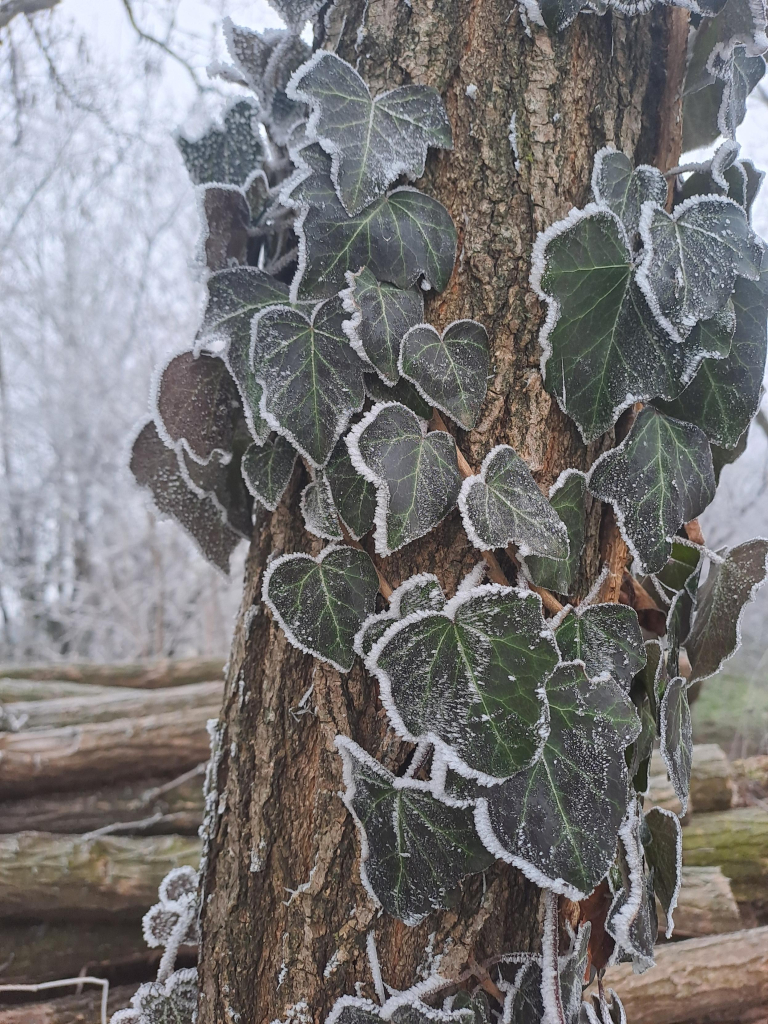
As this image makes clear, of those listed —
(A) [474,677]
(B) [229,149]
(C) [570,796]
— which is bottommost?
(C) [570,796]

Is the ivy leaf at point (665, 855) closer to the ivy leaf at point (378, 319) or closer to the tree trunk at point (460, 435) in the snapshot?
the tree trunk at point (460, 435)

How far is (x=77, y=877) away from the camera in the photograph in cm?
168

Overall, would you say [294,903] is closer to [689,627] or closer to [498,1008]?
[498,1008]

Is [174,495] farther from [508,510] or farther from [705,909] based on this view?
[705,909]

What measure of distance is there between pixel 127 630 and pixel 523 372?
504 cm

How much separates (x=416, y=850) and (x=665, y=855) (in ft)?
1.08

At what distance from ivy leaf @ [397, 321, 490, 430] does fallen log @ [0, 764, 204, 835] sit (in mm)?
1830

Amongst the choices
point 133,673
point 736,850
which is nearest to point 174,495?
point 736,850

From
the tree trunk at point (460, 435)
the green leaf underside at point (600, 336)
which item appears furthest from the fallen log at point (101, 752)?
the green leaf underside at point (600, 336)

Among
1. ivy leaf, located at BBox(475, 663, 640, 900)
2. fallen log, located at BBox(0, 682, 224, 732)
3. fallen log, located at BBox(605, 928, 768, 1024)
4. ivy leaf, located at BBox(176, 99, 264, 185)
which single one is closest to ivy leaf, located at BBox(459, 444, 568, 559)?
ivy leaf, located at BBox(475, 663, 640, 900)

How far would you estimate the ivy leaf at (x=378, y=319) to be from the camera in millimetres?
576

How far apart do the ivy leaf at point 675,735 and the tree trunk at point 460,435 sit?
15 centimetres

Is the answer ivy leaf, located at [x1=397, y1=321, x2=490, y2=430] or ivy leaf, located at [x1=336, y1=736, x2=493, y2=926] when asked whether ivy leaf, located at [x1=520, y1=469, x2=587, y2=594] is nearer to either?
ivy leaf, located at [x1=397, y1=321, x2=490, y2=430]

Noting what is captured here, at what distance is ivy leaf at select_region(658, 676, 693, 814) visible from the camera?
648mm
